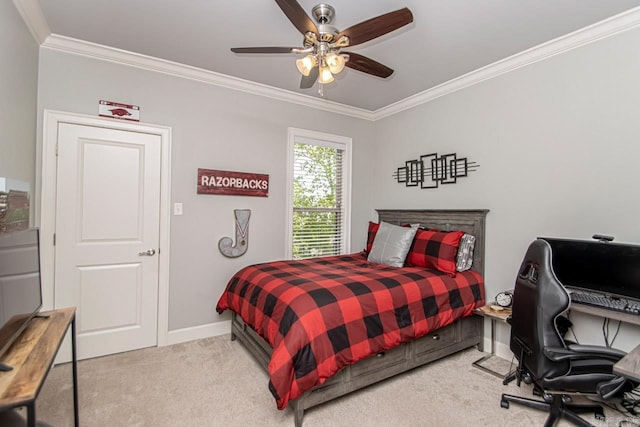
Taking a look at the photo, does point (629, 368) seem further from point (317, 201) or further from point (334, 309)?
point (317, 201)

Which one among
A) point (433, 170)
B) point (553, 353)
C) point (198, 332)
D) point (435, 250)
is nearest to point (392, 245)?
point (435, 250)

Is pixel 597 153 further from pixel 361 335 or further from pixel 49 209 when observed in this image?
pixel 49 209

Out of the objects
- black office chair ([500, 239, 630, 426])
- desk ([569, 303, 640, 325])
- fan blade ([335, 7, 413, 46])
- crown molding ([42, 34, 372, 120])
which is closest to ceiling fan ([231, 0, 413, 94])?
fan blade ([335, 7, 413, 46])

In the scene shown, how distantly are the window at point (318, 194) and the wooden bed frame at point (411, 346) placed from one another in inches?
36.7

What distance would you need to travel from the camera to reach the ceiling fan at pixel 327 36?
1617 mm

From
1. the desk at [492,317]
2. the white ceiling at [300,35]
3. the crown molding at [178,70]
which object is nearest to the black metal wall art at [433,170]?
the white ceiling at [300,35]

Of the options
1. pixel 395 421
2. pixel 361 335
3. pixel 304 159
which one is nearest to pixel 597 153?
pixel 361 335

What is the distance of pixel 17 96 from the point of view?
6.77 ft

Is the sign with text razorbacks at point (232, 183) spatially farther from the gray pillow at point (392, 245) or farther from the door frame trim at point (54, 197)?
the gray pillow at point (392, 245)

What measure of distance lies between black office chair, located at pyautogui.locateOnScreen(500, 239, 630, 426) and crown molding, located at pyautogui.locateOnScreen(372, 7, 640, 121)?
1718 mm

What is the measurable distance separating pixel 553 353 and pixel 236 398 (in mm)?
1942

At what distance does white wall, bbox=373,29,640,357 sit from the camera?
2154 millimetres

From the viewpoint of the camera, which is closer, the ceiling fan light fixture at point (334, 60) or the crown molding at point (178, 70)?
the ceiling fan light fixture at point (334, 60)

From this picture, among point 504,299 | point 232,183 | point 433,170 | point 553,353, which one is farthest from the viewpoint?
point 433,170
